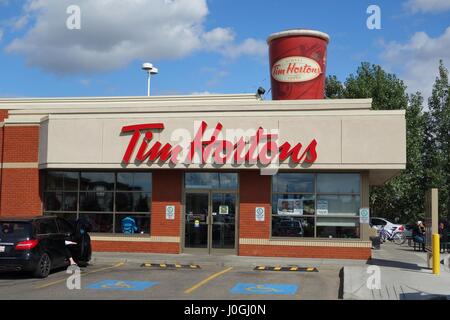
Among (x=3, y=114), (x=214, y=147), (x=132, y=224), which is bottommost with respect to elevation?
(x=132, y=224)

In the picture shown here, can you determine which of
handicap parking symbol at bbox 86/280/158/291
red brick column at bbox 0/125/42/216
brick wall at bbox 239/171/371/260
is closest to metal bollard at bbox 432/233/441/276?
brick wall at bbox 239/171/371/260

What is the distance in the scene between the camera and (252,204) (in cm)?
1956

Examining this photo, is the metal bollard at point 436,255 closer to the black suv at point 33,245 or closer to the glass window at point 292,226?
the glass window at point 292,226

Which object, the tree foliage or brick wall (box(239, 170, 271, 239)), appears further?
the tree foliage

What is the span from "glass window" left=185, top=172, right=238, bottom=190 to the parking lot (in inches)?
142

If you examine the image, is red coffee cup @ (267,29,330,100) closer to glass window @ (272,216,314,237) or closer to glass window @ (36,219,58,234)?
glass window @ (272,216,314,237)

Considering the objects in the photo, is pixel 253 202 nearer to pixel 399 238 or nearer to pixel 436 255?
pixel 436 255

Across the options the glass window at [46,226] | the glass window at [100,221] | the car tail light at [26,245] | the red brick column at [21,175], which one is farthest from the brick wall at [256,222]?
the red brick column at [21,175]

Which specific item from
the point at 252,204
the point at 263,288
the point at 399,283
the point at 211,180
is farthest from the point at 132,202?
the point at 399,283

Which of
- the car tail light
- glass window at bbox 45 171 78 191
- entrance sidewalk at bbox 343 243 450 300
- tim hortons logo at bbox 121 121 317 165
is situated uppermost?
tim hortons logo at bbox 121 121 317 165

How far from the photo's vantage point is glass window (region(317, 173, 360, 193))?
1903 centimetres

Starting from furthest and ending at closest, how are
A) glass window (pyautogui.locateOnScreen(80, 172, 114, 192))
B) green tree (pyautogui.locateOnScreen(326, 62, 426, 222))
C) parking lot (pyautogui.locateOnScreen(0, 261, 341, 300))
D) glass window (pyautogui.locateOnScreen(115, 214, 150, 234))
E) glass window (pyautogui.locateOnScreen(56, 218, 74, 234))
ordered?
green tree (pyautogui.locateOnScreen(326, 62, 426, 222))
glass window (pyautogui.locateOnScreen(80, 172, 114, 192))
glass window (pyautogui.locateOnScreen(115, 214, 150, 234))
glass window (pyautogui.locateOnScreen(56, 218, 74, 234))
parking lot (pyautogui.locateOnScreen(0, 261, 341, 300))

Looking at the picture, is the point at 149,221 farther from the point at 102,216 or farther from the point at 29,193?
the point at 29,193

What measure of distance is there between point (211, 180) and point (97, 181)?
4272 millimetres
